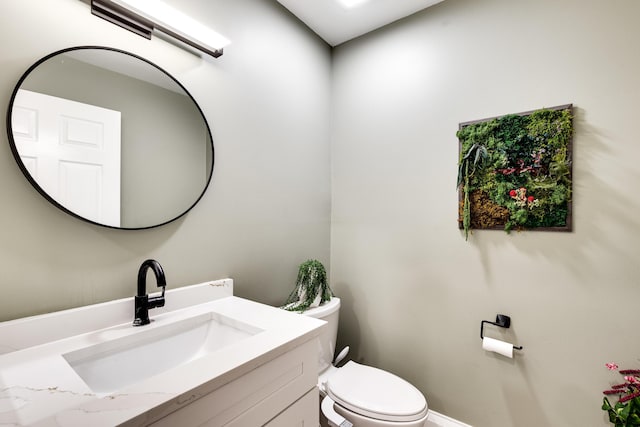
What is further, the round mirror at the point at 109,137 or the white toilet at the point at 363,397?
the white toilet at the point at 363,397

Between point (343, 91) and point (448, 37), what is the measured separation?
72 centimetres

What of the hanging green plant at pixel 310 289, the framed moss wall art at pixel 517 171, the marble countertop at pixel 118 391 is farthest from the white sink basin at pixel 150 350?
the framed moss wall art at pixel 517 171

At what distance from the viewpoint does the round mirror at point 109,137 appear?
2.95 ft

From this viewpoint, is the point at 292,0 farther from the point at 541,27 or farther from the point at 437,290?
the point at 437,290

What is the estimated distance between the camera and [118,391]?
0.67 metres

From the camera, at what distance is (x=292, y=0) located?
1.69 meters

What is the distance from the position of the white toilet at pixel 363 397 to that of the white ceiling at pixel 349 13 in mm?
1767

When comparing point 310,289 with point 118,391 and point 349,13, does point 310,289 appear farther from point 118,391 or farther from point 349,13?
point 349,13

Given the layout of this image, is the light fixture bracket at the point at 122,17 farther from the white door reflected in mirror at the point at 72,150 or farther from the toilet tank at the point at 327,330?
the toilet tank at the point at 327,330

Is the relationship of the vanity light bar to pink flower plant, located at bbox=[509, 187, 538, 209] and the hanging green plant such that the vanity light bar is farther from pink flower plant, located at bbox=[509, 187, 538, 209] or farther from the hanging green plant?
pink flower plant, located at bbox=[509, 187, 538, 209]

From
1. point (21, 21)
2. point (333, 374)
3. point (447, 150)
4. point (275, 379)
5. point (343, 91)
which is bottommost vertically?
point (333, 374)

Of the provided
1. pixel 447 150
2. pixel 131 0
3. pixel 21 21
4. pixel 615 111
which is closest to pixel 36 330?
pixel 21 21

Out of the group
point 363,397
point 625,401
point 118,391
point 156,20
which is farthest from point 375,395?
point 156,20

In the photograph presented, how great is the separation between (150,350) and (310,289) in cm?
82
